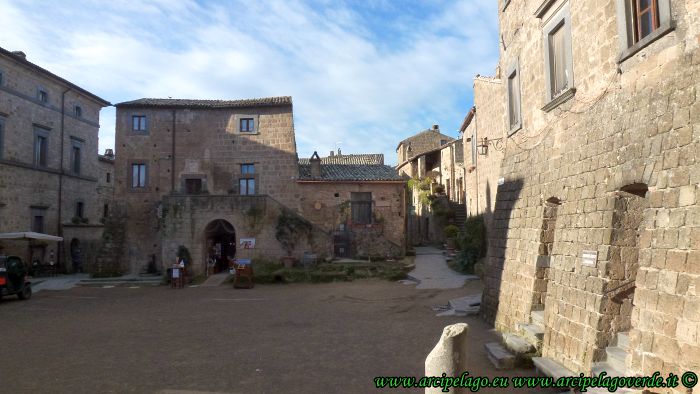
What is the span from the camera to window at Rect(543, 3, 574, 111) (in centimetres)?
720

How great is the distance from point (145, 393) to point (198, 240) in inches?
569

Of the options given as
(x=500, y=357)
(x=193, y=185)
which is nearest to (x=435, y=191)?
(x=193, y=185)

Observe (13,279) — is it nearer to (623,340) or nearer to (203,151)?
(203,151)

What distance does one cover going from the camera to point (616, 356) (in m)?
5.19

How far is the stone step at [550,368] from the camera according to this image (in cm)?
577

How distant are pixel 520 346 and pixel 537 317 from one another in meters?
0.77

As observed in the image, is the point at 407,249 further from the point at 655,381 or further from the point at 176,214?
the point at 655,381

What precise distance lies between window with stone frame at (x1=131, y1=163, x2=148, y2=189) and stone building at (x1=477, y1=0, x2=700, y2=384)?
19.0 metres

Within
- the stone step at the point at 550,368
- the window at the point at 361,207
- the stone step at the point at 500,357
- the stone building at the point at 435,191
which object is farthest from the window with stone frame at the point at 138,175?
the stone step at the point at 550,368

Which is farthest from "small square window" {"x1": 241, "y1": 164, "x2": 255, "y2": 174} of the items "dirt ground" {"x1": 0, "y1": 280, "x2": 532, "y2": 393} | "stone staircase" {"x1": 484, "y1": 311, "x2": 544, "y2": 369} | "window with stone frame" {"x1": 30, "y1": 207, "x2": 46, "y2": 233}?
"stone staircase" {"x1": 484, "y1": 311, "x2": 544, "y2": 369}

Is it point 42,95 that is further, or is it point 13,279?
point 42,95

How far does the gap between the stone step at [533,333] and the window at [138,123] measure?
20912 millimetres

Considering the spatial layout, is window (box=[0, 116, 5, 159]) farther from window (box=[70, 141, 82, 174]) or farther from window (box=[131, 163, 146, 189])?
window (box=[131, 163, 146, 189])

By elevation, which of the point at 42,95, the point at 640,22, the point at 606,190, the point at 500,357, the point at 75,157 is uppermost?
the point at 42,95
